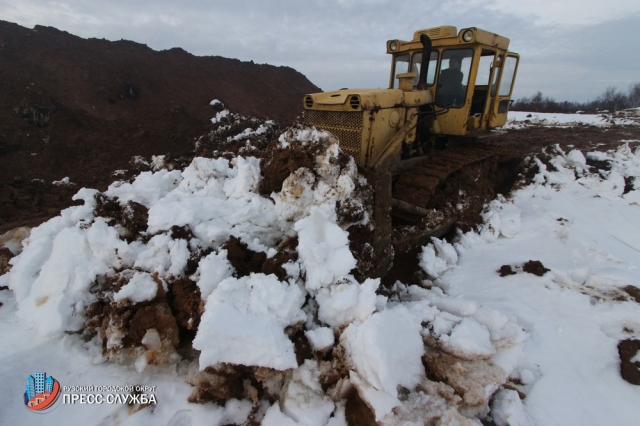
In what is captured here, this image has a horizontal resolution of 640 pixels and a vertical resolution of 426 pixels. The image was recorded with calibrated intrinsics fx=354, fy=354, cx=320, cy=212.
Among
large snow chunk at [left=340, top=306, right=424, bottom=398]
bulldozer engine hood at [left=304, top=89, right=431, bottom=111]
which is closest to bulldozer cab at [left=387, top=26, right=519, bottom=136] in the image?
bulldozer engine hood at [left=304, top=89, right=431, bottom=111]

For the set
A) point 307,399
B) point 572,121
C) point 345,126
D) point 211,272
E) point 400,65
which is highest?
point 400,65

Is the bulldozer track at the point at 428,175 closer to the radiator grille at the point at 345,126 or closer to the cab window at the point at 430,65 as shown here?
the radiator grille at the point at 345,126

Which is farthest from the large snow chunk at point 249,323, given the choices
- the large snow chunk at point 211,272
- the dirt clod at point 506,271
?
the dirt clod at point 506,271

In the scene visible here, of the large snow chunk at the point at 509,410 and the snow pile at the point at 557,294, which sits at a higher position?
the snow pile at the point at 557,294

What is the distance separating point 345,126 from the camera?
15.7ft

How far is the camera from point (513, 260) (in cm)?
462

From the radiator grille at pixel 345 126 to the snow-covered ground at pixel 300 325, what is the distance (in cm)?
85

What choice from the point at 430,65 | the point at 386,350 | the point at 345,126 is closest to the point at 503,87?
the point at 430,65

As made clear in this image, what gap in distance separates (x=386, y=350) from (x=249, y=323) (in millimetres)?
1051

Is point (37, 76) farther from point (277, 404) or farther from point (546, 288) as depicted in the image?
point (546, 288)

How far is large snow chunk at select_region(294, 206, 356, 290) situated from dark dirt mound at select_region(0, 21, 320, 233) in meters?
5.08

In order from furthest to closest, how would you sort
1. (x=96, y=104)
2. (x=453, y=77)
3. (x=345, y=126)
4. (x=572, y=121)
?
(x=572, y=121), (x=96, y=104), (x=453, y=77), (x=345, y=126)

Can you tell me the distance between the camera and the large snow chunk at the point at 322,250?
3.16 metres

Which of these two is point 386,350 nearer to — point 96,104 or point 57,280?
point 57,280
